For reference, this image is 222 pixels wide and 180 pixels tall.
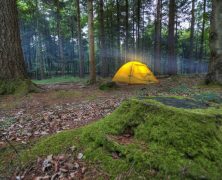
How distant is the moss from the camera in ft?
23.2

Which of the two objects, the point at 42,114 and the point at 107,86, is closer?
the point at 42,114

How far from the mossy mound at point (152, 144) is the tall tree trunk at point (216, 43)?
6219mm

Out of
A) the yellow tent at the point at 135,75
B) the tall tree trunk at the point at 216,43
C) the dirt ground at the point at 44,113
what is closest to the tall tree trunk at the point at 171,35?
the yellow tent at the point at 135,75

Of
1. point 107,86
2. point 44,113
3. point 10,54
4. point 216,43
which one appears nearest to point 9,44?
point 10,54

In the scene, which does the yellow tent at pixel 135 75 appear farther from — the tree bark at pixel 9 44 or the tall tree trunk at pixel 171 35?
the tree bark at pixel 9 44

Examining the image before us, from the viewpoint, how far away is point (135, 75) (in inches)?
474

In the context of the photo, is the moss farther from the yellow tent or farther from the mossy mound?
the yellow tent

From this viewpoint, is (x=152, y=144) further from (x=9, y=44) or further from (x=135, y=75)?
(x=135, y=75)

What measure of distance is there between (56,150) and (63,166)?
0.32 m

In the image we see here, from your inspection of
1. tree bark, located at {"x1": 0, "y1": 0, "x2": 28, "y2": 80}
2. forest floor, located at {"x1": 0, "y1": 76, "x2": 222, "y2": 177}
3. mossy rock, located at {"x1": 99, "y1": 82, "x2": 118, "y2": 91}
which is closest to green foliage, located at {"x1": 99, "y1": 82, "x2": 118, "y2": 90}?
mossy rock, located at {"x1": 99, "y1": 82, "x2": 118, "y2": 91}

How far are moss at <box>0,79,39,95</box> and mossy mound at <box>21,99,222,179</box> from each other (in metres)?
4.94

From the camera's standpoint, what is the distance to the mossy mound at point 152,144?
6.37 feet

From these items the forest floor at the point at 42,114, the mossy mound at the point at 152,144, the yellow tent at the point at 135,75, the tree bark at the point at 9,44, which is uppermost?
the tree bark at the point at 9,44

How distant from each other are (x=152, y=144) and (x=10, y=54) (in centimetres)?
668
